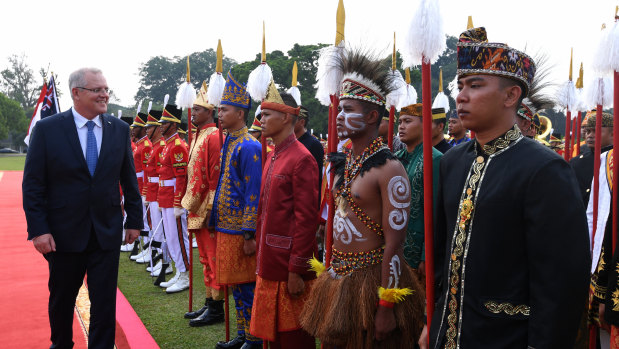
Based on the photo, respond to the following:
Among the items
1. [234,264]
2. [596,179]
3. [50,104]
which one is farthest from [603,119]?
[50,104]

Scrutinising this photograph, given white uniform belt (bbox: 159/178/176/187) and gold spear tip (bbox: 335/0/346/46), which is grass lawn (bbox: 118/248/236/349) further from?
gold spear tip (bbox: 335/0/346/46)

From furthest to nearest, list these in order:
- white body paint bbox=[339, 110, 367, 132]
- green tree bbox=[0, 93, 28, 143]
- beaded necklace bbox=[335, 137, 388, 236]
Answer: green tree bbox=[0, 93, 28, 143] < white body paint bbox=[339, 110, 367, 132] < beaded necklace bbox=[335, 137, 388, 236]

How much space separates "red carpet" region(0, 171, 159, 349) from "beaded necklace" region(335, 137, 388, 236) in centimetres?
268

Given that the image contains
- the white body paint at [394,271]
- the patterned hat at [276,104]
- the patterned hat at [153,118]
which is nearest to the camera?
the white body paint at [394,271]

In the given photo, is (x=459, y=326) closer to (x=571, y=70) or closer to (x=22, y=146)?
(x=571, y=70)

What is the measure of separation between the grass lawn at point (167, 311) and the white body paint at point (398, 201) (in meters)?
2.68

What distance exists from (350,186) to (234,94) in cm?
225

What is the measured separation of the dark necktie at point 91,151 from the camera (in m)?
3.67

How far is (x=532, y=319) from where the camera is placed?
5.46ft

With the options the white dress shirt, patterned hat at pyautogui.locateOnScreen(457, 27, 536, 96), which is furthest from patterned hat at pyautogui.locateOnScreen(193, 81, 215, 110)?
patterned hat at pyautogui.locateOnScreen(457, 27, 536, 96)

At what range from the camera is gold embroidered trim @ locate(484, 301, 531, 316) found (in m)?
1.72

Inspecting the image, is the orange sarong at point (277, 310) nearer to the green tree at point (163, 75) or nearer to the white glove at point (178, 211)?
the white glove at point (178, 211)

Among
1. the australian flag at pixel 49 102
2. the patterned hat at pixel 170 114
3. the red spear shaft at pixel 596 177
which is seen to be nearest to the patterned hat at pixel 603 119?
the red spear shaft at pixel 596 177

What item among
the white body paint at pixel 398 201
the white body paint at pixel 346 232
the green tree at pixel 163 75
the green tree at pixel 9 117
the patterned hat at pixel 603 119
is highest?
the green tree at pixel 163 75
